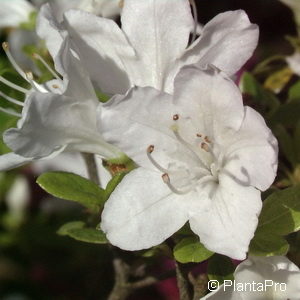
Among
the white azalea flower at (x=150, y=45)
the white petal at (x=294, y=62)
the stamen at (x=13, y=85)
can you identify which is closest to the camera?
the white azalea flower at (x=150, y=45)

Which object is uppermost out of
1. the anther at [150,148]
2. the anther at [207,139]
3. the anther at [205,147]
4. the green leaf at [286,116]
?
the anther at [150,148]

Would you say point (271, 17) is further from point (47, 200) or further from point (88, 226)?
point (88, 226)

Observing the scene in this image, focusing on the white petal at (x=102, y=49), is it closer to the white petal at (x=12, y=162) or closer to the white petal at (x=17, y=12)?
the white petal at (x=12, y=162)

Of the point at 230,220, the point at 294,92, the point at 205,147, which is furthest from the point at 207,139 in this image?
the point at 294,92

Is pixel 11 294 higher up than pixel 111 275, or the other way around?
pixel 111 275

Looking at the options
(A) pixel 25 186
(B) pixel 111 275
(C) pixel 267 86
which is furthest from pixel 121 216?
(A) pixel 25 186

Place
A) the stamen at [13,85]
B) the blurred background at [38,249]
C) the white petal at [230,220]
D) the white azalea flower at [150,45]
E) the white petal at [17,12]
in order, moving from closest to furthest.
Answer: the white petal at [230,220], the white azalea flower at [150,45], the stamen at [13,85], the white petal at [17,12], the blurred background at [38,249]

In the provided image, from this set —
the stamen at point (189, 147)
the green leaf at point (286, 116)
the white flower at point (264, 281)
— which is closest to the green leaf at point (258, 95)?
the green leaf at point (286, 116)

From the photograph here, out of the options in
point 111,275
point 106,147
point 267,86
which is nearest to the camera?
point 106,147
